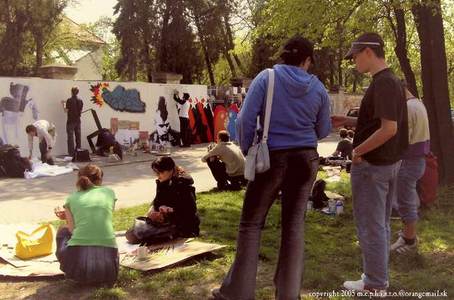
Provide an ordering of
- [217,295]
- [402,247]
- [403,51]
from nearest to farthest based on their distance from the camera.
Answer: [217,295], [402,247], [403,51]

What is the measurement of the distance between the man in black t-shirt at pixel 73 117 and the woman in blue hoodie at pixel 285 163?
41.0 ft

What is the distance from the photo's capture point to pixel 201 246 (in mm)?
5832

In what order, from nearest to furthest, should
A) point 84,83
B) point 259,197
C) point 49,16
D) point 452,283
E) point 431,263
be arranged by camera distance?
1. point 259,197
2. point 452,283
3. point 431,263
4. point 84,83
5. point 49,16

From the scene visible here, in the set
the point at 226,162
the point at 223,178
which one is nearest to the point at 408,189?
the point at 226,162

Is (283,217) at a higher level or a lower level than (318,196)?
higher

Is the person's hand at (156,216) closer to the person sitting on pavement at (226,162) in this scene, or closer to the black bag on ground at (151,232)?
the black bag on ground at (151,232)

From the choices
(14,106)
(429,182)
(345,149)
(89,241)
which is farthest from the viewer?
(14,106)

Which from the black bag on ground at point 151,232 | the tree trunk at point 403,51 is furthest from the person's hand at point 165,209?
the tree trunk at point 403,51

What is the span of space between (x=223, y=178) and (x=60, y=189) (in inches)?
120

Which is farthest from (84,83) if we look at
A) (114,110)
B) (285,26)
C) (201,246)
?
(201,246)

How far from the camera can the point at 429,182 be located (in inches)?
297

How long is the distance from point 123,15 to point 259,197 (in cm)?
2630

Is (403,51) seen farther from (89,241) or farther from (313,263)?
(89,241)

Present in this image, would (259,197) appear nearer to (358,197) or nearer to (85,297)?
(358,197)
